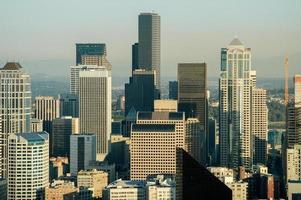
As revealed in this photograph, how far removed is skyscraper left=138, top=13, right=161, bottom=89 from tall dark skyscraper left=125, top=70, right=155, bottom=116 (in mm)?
576

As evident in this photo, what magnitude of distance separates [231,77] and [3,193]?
12365 mm

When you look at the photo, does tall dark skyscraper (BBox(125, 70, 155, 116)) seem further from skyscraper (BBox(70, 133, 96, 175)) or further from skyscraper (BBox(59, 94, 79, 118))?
skyscraper (BBox(70, 133, 96, 175))

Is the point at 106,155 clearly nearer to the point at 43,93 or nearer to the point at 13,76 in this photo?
the point at 43,93

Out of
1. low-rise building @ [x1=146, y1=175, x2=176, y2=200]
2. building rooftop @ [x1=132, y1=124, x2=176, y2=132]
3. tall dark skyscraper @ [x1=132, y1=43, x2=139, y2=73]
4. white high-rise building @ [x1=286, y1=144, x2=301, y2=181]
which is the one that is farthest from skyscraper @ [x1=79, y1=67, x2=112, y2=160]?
low-rise building @ [x1=146, y1=175, x2=176, y2=200]

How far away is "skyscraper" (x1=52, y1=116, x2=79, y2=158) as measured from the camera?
24047 millimetres

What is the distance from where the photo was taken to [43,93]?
24188 millimetres

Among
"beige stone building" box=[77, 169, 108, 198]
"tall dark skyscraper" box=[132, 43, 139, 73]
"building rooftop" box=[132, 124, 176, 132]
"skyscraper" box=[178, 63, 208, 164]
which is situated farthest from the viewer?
"tall dark skyscraper" box=[132, 43, 139, 73]

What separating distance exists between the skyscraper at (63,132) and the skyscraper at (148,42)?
18.9 feet

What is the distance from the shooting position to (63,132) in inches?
1035

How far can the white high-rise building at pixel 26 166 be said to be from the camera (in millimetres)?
17203

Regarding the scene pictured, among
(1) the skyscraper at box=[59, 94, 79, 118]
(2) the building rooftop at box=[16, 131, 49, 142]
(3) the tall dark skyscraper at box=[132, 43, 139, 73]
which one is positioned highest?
(3) the tall dark skyscraper at box=[132, 43, 139, 73]

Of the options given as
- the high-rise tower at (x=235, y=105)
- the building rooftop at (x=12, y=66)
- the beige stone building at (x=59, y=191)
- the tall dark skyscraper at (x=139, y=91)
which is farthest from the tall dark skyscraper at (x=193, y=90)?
the beige stone building at (x=59, y=191)

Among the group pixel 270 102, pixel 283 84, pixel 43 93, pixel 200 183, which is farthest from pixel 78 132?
pixel 200 183

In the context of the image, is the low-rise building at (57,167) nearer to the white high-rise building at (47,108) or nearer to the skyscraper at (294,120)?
the white high-rise building at (47,108)
